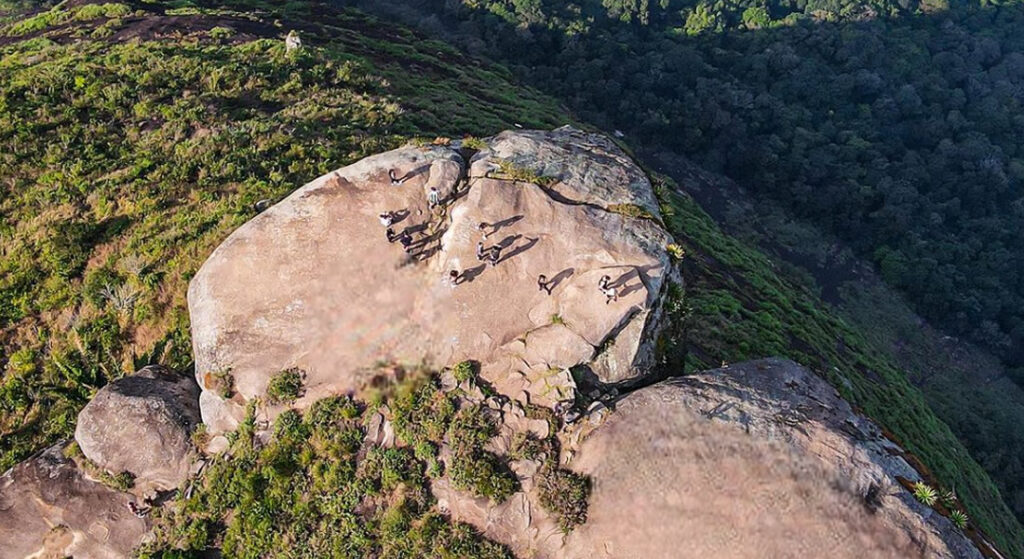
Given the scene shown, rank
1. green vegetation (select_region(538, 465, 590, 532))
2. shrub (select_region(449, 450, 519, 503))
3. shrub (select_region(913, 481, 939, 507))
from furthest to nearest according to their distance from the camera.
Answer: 1. shrub (select_region(449, 450, 519, 503))
2. green vegetation (select_region(538, 465, 590, 532))
3. shrub (select_region(913, 481, 939, 507))

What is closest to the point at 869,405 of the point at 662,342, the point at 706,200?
the point at 662,342

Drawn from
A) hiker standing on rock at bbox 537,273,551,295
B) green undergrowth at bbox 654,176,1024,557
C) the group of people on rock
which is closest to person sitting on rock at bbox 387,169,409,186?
the group of people on rock

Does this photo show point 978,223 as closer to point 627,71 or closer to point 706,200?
point 706,200

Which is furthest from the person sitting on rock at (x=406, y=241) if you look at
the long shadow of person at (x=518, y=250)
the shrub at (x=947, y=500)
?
the shrub at (x=947, y=500)

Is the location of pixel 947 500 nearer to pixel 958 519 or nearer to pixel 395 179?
pixel 958 519

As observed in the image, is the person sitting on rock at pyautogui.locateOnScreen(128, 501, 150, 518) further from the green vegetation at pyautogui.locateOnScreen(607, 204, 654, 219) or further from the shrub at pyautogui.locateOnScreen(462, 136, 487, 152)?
the green vegetation at pyautogui.locateOnScreen(607, 204, 654, 219)

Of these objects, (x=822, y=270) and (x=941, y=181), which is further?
(x=941, y=181)
